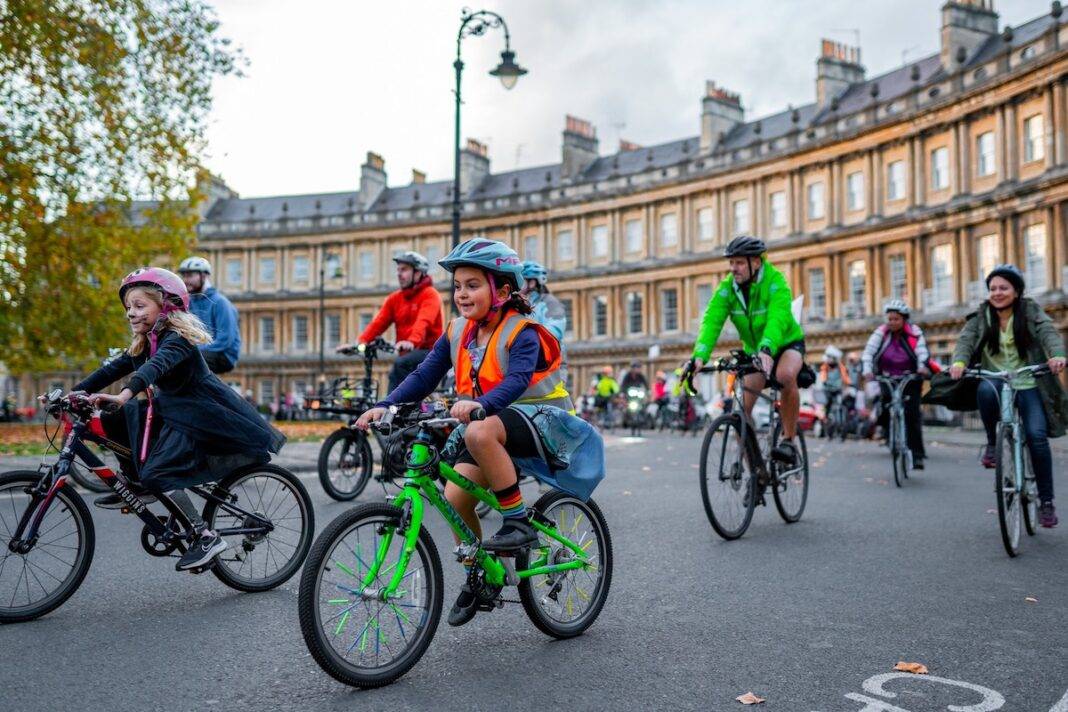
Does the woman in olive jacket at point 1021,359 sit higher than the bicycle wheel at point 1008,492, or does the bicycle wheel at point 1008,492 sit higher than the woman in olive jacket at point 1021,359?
the woman in olive jacket at point 1021,359

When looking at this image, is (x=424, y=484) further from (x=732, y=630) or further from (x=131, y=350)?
(x=131, y=350)

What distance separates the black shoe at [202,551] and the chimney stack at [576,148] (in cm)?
5785

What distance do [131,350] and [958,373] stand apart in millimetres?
5442

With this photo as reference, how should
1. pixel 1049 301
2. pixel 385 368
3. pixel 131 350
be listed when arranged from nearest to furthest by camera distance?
pixel 131 350 < pixel 1049 301 < pixel 385 368

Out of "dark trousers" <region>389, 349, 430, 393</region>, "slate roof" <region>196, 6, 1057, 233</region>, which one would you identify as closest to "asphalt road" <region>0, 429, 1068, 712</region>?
"dark trousers" <region>389, 349, 430, 393</region>

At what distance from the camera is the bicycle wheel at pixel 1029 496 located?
6855 millimetres

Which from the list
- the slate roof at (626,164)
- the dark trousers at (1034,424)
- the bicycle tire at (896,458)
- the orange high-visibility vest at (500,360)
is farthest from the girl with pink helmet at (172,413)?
the slate roof at (626,164)

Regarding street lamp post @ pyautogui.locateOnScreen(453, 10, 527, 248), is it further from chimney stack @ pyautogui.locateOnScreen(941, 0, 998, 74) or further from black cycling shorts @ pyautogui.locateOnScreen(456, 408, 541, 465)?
chimney stack @ pyautogui.locateOnScreen(941, 0, 998, 74)

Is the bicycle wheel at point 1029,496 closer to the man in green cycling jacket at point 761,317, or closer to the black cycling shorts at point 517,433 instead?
the man in green cycling jacket at point 761,317

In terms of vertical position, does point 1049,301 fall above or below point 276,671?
above

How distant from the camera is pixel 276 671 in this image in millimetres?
3920

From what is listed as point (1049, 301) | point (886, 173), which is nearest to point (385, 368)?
point (886, 173)

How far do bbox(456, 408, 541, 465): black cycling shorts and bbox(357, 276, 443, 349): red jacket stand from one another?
5034 millimetres

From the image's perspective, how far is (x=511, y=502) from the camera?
418cm
